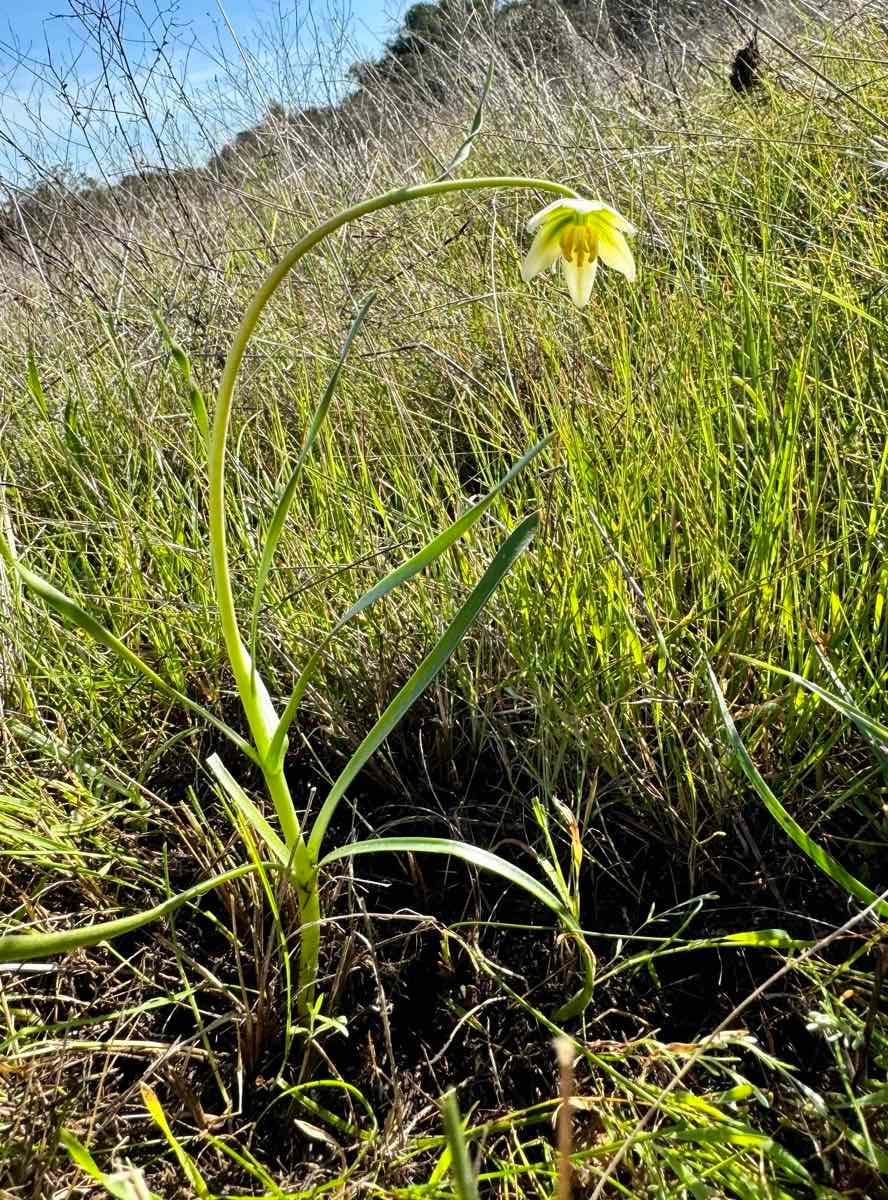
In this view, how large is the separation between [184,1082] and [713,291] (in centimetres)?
152

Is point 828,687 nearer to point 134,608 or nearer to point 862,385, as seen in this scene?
point 862,385

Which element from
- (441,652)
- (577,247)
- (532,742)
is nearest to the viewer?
(441,652)

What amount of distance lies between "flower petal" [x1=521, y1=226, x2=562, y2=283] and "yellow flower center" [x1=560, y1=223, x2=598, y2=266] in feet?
0.05

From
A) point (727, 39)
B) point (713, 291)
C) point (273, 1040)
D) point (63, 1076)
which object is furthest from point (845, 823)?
point (727, 39)

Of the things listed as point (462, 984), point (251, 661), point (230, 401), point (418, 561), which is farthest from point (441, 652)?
point (462, 984)

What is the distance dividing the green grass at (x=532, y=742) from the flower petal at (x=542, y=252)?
1.05 feet

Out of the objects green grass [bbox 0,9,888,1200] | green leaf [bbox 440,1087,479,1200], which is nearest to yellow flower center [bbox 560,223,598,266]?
green grass [bbox 0,9,888,1200]

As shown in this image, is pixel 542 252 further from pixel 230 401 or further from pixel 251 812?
pixel 251 812

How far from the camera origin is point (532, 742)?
103 centimetres

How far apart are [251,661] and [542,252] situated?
53 cm

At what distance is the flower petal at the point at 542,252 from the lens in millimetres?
888

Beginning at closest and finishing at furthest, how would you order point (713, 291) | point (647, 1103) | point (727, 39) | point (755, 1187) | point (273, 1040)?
1. point (755, 1187)
2. point (647, 1103)
3. point (273, 1040)
4. point (713, 291)
5. point (727, 39)

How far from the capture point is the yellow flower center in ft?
2.82

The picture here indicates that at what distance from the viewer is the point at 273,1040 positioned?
0.88 m
